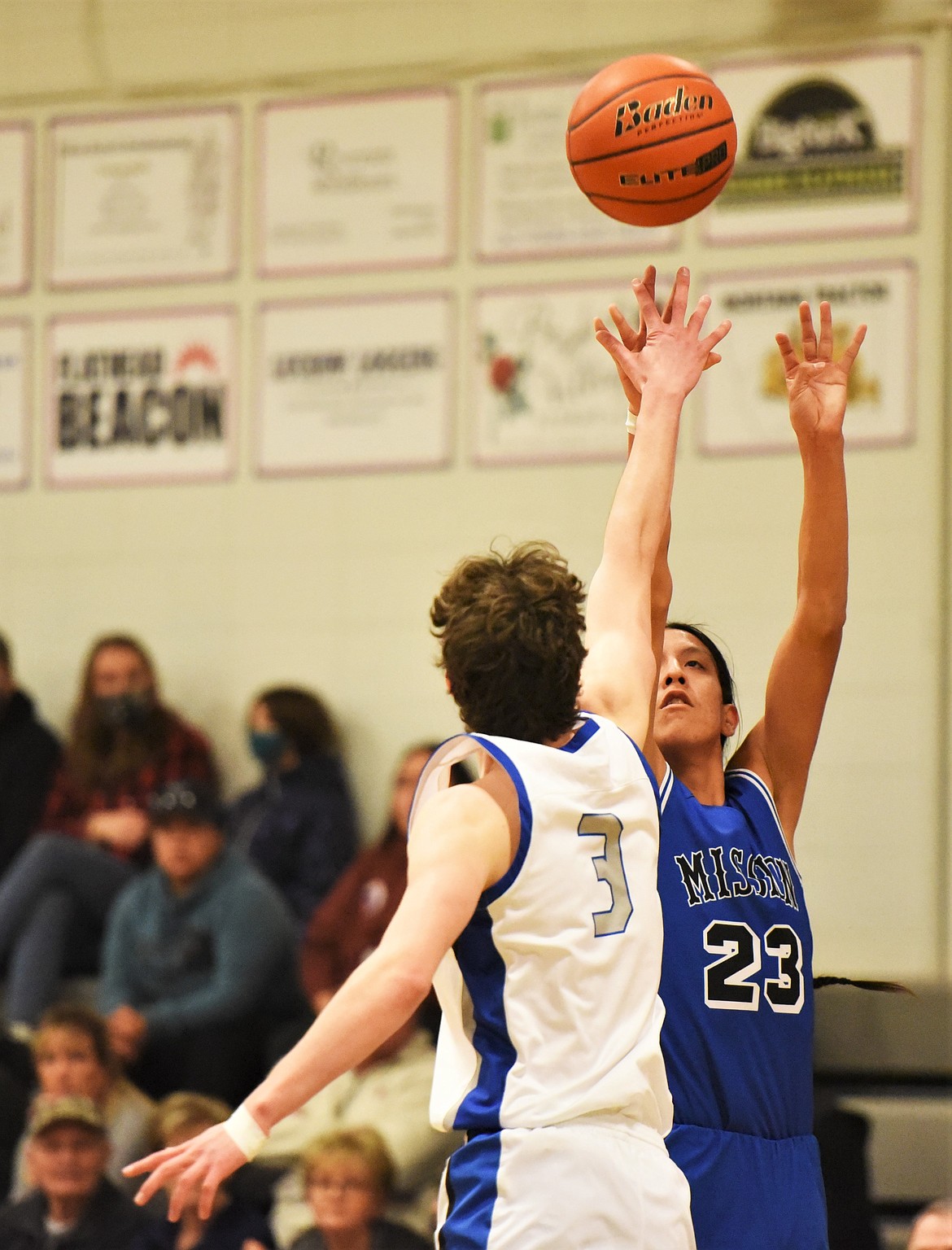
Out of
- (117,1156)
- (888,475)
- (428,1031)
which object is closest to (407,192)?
(888,475)

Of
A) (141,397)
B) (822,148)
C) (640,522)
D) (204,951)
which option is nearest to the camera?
(640,522)

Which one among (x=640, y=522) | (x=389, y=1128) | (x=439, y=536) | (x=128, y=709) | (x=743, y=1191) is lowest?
(x=389, y=1128)

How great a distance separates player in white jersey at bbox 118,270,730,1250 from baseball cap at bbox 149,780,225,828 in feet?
15.2

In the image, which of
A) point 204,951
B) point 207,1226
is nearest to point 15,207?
point 204,951

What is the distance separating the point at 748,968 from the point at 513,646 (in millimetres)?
929

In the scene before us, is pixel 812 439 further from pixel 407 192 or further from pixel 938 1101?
pixel 407 192

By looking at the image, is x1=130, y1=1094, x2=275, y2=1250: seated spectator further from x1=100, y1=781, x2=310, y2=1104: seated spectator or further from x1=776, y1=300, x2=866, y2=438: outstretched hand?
x1=776, y1=300, x2=866, y2=438: outstretched hand

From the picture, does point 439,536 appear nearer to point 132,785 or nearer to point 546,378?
point 546,378

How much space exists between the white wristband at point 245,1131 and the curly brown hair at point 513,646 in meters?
0.69

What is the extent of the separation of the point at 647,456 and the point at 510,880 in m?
0.90

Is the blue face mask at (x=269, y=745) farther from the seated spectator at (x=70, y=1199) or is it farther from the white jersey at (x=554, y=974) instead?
the white jersey at (x=554, y=974)

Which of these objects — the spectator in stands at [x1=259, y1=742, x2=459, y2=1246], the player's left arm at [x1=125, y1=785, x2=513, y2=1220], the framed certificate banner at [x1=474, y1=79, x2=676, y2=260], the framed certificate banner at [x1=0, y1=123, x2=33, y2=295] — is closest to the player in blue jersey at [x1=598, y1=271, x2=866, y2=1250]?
the player's left arm at [x1=125, y1=785, x2=513, y2=1220]

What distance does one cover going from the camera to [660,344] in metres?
3.36

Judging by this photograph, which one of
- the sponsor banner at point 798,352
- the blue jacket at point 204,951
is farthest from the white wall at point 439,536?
the blue jacket at point 204,951
